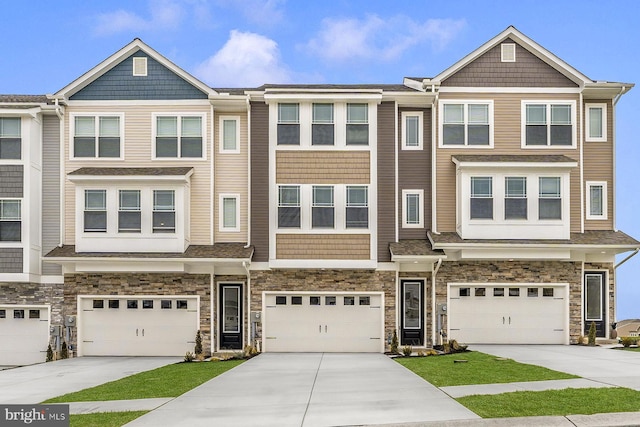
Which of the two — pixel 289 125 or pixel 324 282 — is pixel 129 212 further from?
pixel 324 282

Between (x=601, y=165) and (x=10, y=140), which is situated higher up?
(x=10, y=140)

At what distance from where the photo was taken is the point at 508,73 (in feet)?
72.8

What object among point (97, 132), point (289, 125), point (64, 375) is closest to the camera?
point (64, 375)

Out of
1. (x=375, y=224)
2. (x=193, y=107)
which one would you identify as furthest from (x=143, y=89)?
(x=375, y=224)

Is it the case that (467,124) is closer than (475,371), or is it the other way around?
(475,371)

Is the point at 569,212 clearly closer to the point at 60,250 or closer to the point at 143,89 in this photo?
the point at 143,89

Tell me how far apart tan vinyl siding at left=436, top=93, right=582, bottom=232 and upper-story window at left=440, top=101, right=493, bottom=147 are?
0.20m

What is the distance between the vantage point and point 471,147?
22.0 metres

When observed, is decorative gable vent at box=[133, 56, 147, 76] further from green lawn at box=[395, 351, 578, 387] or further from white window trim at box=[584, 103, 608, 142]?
white window trim at box=[584, 103, 608, 142]

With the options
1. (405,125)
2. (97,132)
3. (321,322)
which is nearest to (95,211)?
(97,132)

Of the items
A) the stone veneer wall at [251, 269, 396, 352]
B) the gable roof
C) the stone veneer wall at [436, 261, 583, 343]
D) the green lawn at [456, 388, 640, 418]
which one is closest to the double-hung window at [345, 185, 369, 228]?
the stone veneer wall at [251, 269, 396, 352]

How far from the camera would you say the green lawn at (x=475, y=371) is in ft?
42.8

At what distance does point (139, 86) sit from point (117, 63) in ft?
3.72

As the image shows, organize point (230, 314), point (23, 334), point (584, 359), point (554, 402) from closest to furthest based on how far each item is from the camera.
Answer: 1. point (554, 402)
2. point (584, 359)
3. point (23, 334)
4. point (230, 314)
